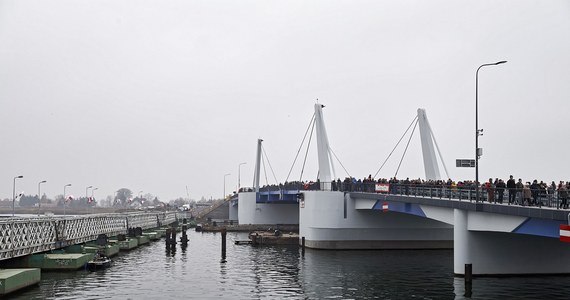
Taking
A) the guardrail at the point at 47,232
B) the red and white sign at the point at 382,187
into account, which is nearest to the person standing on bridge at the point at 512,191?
the red and white sign at the point at 382,187

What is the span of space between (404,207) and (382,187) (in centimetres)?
529

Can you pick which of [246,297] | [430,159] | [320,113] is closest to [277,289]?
[246,297]

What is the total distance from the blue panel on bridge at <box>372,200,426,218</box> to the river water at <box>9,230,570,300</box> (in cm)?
466

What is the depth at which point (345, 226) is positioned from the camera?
68375mm

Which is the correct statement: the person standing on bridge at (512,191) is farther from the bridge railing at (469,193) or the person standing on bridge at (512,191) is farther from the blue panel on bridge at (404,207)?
the blue panel on bridge at (404,207)

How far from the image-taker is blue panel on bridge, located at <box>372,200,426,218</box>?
173ft

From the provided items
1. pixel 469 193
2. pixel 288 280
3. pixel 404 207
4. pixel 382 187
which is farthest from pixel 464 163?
pixel 382 187

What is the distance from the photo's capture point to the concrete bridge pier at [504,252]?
41.9 meters

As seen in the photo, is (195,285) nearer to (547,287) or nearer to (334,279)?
(334,279)

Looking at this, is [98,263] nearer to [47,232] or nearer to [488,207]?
[47,232]

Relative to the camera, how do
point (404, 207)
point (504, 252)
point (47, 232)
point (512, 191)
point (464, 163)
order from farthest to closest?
point (404, 207) → point (47, 232) → point (504, 252) → point (464, 163) → point (512, 191)

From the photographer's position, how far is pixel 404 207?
55781 millimetres

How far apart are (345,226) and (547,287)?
101 ft

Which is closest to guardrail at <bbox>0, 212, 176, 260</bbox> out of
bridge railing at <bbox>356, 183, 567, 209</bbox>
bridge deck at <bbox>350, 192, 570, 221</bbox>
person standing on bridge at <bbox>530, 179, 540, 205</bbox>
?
bridge railing at <bbox>356, 183, 567, 209</bbox>
